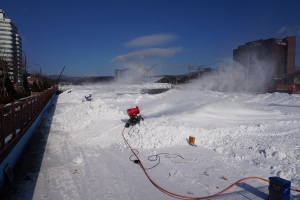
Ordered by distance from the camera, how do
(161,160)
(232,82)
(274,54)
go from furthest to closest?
(274,54)
(232,82)
(161,160)

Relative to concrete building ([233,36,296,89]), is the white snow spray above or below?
below

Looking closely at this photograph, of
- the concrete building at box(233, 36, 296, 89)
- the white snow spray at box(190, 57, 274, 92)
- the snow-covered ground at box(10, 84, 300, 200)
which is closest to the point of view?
the snow-covered ground at box(10, 84, 300, 200)

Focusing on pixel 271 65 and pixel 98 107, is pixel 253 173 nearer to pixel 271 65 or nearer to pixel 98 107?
pixel 98 107

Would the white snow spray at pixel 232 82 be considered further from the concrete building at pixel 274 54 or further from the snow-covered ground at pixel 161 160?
the snow-covered ground at pixel 161 160

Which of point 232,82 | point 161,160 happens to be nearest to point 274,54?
point 232,82

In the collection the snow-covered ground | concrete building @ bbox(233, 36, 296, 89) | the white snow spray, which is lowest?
the snow-covered ground

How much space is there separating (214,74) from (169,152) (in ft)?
199

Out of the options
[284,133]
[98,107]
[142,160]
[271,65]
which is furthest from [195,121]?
[271,65]

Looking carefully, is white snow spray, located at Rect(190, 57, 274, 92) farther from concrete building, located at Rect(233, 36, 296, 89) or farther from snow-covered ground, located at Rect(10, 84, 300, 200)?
snow-covered ground, located at Rect(10, 84, 300, 200)

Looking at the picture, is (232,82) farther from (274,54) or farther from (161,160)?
(161,160)

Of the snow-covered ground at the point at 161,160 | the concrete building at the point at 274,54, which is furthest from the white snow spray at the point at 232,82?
the snow-covered ground at the point at 161,160

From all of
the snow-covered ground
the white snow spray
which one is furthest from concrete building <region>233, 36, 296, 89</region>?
the snow-covered ground

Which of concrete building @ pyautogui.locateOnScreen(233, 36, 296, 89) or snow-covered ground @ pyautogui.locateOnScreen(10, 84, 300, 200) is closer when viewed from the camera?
snow-covered ground @ pyautogui.locateOnScreen(10, 84, 300, 200)

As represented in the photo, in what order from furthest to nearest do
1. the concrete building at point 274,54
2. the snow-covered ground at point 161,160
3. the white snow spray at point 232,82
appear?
the concrete building at point 274,54 → the white snow spray at point 232,82 → the snow-covered ground at point 161,160
